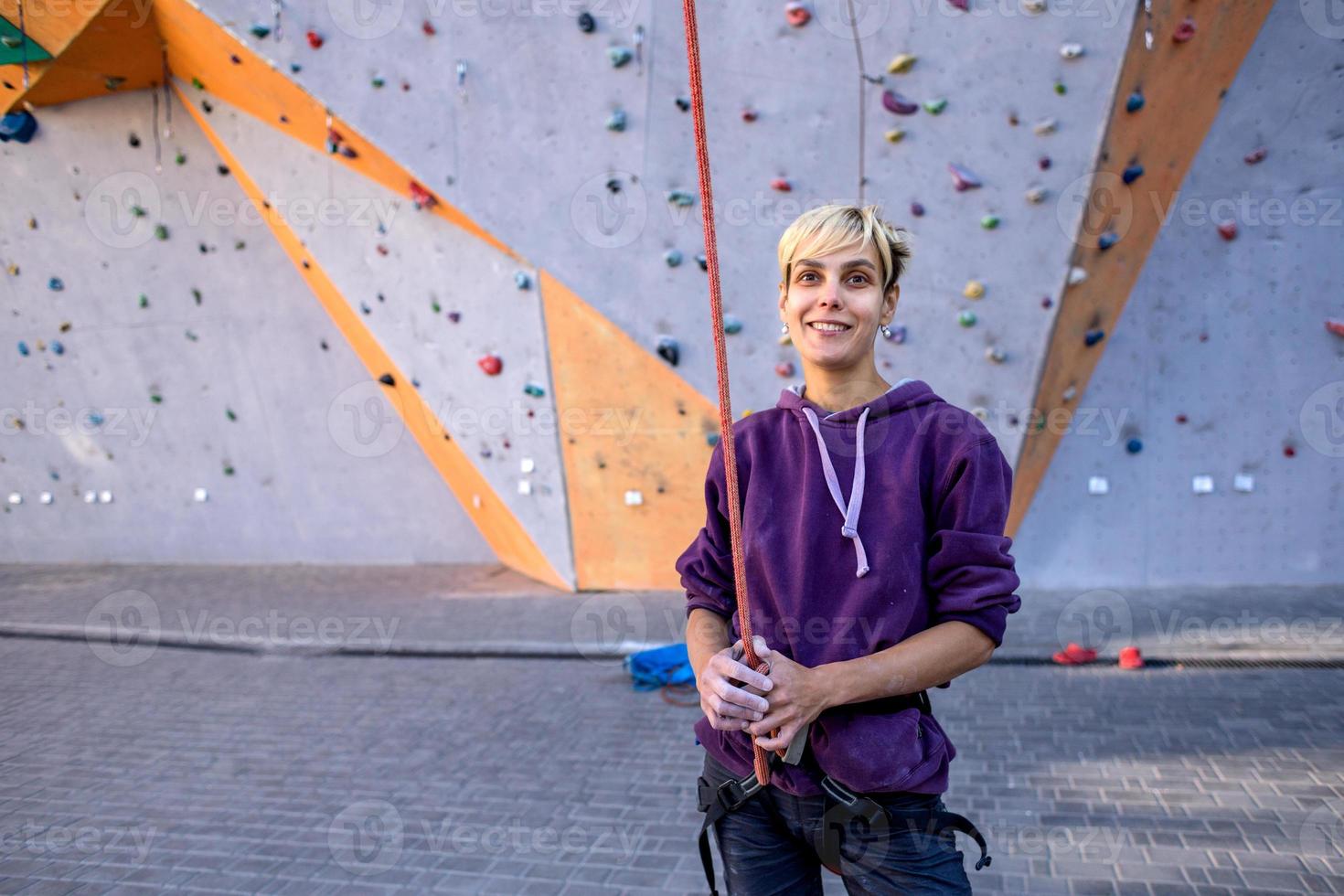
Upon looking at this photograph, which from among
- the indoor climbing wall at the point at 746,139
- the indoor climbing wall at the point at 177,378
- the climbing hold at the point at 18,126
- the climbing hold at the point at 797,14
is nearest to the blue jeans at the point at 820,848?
the indoor climbing wall at the point at 746,139

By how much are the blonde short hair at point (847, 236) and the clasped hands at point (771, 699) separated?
0.63 m

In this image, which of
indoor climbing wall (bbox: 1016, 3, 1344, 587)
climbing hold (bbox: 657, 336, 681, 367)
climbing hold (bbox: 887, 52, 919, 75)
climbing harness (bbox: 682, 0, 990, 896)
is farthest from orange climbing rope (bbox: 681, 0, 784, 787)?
indoor climbing wall (bbox: 1016, 3, 1344, 587)

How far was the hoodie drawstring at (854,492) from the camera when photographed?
151cm

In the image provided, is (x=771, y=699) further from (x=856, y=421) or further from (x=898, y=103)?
(x=898, y=103)

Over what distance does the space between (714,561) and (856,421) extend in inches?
13.7

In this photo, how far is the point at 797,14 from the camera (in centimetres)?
573

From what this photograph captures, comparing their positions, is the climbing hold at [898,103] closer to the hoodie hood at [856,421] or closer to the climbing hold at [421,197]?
the climbing hold at [421,197]

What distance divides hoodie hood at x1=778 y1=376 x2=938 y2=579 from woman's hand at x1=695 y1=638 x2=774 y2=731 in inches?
8.5

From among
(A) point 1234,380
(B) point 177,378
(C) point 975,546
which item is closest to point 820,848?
(C) point 975,546

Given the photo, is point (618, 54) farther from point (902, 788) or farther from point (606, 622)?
point (902, 788)

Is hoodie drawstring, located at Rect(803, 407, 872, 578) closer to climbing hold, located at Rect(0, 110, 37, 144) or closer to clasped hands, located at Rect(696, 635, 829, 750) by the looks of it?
clasped hands, located at Rect(696, 635, 829, 750)

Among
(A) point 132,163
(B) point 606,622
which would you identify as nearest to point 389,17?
(A) point 132,163

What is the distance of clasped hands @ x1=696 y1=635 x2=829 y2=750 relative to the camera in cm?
142

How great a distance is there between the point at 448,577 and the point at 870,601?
7.20 meters
